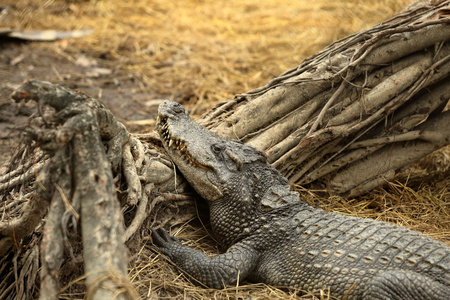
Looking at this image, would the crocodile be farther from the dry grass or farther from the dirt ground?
the dirt ground

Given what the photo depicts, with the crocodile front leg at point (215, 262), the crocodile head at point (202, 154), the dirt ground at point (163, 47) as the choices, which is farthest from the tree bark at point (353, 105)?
the dirt ground at point (163, 47)

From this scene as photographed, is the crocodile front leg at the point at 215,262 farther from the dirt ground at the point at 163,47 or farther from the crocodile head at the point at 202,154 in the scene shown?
the dirt ground at the point at 163,47

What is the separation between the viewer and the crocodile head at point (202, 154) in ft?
9.95

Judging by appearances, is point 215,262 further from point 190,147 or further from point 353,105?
point 353,105

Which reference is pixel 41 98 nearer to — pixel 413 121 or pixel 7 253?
pixel 7 253

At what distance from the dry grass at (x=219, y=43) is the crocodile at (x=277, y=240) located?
1.11 feet

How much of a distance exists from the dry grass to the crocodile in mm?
338

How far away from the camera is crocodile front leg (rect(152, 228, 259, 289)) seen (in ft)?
8.94

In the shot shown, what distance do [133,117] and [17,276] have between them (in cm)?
294

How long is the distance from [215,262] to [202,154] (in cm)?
74

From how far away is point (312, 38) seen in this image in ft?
23.3

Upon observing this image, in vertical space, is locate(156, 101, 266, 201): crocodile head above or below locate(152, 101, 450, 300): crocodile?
above

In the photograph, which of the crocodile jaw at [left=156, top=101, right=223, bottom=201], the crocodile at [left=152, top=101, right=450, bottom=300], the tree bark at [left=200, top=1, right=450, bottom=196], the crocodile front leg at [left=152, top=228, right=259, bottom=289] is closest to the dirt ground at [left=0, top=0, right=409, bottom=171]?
the tree bark at [left=200, top=1, right=450, bottom=196]

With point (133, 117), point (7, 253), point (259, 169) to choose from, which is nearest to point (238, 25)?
point (133, 117)
